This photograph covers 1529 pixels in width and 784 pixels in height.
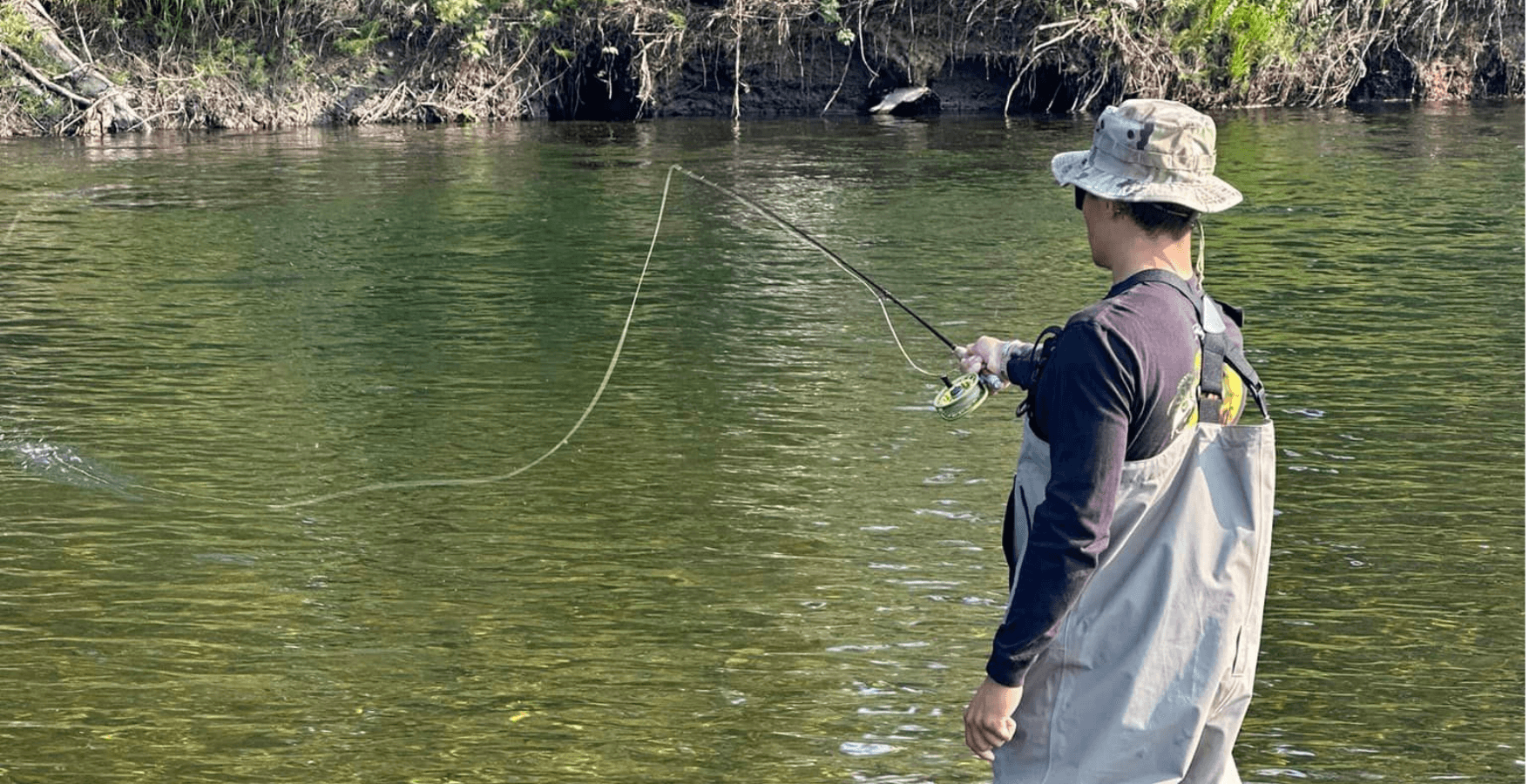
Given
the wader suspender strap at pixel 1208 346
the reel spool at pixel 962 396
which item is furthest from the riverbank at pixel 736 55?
the wader suspender strap at pixel 1208 346

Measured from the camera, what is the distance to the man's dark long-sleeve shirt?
8.94 ft

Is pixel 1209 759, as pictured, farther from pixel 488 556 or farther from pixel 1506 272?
pixel 1506 272

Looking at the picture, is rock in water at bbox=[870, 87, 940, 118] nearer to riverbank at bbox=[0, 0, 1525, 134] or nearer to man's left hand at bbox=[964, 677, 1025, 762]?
riverbank at bbox=[0, 0, 1525, 134]

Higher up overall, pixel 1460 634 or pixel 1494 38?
pixel 1494 38

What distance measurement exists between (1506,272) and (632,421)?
636cm

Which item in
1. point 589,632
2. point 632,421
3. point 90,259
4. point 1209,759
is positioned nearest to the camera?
point 1209,759

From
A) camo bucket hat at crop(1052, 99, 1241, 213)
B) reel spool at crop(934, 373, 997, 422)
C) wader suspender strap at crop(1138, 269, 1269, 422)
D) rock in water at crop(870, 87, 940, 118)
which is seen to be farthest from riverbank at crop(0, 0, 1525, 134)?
wader suspender strap at crop(1138, 269, 1269, 422)

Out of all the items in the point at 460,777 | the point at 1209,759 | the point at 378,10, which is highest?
the point at 378,10

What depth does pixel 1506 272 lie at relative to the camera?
40.2ft

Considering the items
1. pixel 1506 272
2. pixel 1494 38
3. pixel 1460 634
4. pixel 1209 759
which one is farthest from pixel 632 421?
pixel 1494 38

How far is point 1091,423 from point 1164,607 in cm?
31

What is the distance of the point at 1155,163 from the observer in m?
2.90

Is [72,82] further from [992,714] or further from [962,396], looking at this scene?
[992,714]

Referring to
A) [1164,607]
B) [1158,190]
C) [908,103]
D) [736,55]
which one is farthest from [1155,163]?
[908,103]
